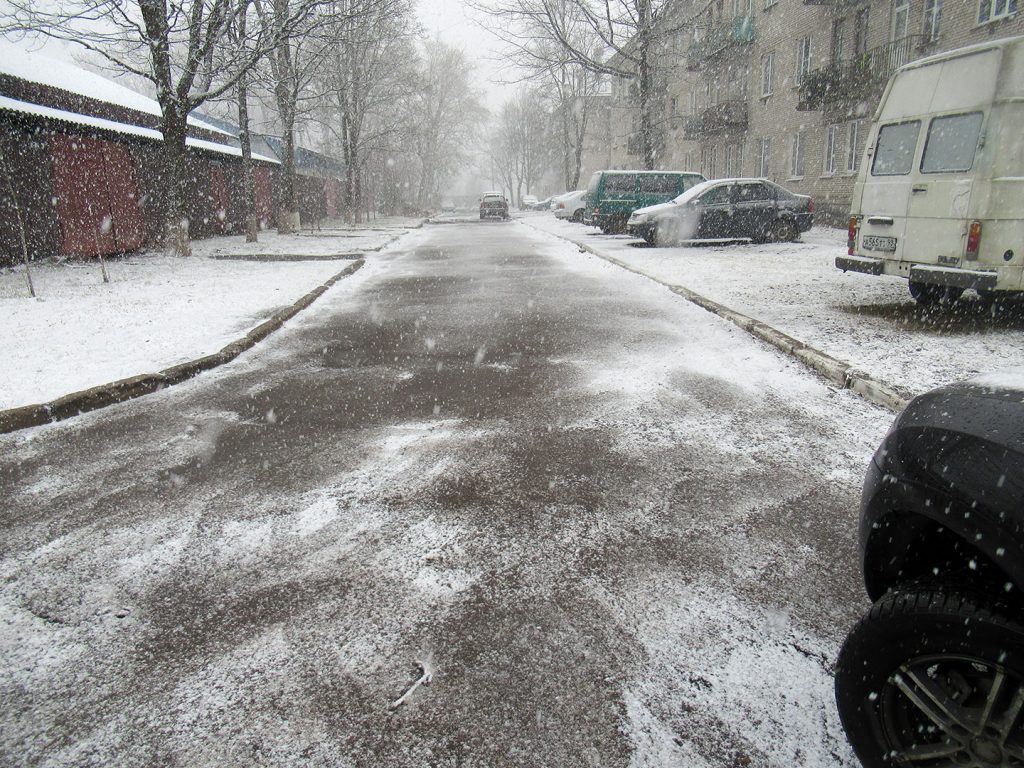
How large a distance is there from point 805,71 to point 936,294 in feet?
72.8

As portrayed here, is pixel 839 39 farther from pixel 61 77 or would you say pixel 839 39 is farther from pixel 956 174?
pixel 61 77

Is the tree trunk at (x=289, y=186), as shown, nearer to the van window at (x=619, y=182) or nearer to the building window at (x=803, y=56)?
the van window at (x=619, y=182)

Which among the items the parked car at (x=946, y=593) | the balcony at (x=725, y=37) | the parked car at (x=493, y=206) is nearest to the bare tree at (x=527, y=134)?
the parked car at (x=493, y=206)

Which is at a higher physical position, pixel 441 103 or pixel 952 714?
pixel 441 103

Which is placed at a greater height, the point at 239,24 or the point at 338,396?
the point at 239,24

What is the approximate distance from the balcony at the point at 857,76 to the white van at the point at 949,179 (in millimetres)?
15191

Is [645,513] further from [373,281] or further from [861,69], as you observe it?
[861,69]

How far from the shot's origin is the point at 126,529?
3.15 meters

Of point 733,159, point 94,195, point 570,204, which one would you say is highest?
point 733,159

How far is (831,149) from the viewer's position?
2447 cm

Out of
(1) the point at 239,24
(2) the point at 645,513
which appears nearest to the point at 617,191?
(1) the point at 239,24

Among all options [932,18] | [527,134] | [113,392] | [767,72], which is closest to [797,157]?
[767,72]

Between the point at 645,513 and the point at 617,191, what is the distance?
2181cm

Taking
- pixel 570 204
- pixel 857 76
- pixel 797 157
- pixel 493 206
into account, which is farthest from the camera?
pixel 493 206
